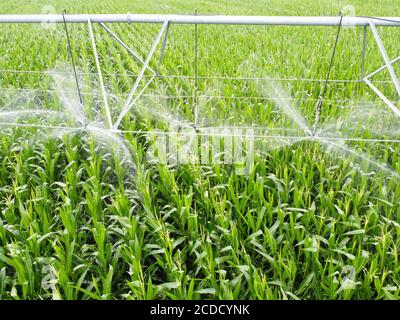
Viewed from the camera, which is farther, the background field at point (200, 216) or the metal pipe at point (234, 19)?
the metal pipe at point (234, 19)

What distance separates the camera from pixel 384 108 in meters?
2.94

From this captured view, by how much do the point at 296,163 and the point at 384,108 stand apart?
3.38 feet

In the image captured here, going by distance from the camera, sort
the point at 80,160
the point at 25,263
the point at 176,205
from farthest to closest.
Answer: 1. the point at 80,160
2. the point at 176,205
3. the point at 25,263

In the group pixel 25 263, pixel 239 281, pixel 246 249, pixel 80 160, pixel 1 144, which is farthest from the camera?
pixel 1 144

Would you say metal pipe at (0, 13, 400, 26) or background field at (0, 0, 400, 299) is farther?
metal pipe at (0, 13, 400, 26)

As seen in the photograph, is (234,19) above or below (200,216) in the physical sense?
above

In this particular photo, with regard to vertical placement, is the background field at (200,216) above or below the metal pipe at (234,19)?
below

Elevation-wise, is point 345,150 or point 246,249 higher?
point 345,150

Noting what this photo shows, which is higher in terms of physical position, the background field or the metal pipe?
the metal pipe

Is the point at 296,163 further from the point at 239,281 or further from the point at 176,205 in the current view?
the point at 239,281

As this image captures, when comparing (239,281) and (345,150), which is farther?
(345,150)
